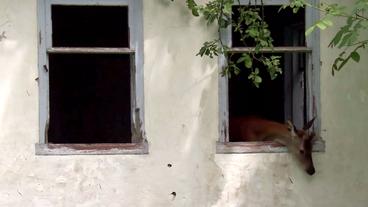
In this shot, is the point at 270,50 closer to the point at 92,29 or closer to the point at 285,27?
the point at 285,27

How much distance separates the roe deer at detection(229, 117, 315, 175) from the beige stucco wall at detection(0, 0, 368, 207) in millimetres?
122

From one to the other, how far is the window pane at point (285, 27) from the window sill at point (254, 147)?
1300 millimetres

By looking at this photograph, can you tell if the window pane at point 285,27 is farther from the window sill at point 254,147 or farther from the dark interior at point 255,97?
the window sill at point 254,147

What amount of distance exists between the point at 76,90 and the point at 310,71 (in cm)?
385

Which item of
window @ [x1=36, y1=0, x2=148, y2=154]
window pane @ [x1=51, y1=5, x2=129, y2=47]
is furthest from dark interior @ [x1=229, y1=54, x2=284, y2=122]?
window pane @ [x1=51, y1=5, x2=129, y2=47]

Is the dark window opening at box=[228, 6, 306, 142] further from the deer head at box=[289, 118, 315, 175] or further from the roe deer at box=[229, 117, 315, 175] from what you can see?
the deer head at box=[289, 118, 315, 175]

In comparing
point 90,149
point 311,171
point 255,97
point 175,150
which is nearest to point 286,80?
point 311,171

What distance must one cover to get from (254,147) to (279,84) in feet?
8.07

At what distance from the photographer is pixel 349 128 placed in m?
6.56

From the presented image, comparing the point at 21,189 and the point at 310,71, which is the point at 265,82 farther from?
the point at 21,189

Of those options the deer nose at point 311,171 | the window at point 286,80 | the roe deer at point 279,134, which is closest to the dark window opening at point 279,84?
the window at point 286,80

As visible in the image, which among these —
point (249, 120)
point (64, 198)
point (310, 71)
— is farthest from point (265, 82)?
point (64, 198)

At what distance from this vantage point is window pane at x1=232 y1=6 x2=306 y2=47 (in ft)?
25.2

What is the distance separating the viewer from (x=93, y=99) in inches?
380
